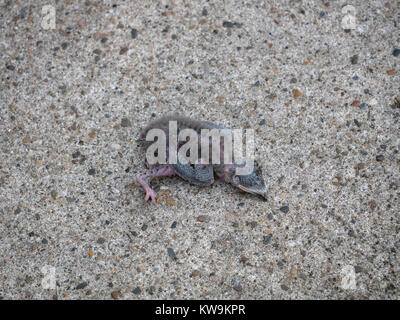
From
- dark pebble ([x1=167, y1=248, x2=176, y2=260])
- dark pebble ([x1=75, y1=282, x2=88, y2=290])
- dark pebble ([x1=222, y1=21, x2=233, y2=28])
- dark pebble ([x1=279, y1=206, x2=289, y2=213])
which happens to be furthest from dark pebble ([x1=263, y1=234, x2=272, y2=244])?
dark pebble ([x1=222, y1=21, x2=233, y2=28])

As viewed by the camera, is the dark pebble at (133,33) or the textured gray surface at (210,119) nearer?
the textured gray surface at (210,119)

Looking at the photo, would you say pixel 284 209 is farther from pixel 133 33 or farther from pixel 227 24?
pixel 133 33

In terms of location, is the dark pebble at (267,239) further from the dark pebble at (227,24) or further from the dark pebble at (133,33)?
the dark pebble at (133,33)

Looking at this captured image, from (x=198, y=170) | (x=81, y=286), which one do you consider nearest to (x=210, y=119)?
(x=198, y=170)

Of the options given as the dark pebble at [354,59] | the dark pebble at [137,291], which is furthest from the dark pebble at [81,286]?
the dark pebble at [354,59]

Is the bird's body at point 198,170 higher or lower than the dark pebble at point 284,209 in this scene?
higher

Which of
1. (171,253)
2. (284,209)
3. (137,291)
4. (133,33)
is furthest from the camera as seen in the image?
(133,33)

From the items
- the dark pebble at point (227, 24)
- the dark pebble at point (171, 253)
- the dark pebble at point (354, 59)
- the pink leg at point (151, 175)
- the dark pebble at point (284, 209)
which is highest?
the dark pebble at point (227, 24)
